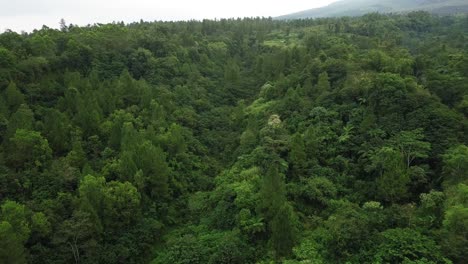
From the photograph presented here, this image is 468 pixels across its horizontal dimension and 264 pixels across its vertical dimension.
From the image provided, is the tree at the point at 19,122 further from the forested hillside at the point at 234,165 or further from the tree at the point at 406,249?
the tree at the point at 406,249

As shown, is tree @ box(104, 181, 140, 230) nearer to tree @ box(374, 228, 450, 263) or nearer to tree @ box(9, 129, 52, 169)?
tree @ box(9, 129, 52, 169)

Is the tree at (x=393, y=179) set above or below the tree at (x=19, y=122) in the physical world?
below

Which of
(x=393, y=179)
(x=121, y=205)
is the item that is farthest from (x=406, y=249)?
(x=121, y=205)

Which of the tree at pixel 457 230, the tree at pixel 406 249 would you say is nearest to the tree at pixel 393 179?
the tree at pixel 457 230

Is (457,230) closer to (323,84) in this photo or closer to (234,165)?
(234,165)

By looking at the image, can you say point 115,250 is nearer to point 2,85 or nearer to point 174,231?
point 174,231

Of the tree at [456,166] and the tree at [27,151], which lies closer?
the tree at [456,166]

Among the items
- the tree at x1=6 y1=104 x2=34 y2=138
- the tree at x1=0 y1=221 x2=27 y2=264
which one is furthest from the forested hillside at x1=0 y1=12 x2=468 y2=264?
the tree at x1=6 y1=104 x2=34 y2=138

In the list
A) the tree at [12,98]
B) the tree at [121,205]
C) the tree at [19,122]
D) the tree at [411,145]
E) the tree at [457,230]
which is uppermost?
the tree at [12,98]
